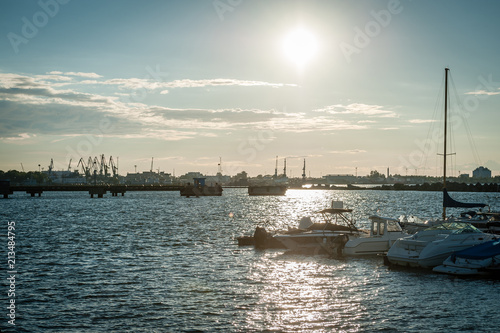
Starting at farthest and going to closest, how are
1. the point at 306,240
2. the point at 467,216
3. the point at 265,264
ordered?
the point at 467,216
the point at 306,240
the point at 265,264

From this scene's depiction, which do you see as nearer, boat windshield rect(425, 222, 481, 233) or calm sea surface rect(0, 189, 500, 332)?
calm sea surface rect(0, 189, 500, 332)

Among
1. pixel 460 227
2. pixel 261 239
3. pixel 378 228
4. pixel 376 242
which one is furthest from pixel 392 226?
pixel 261 239

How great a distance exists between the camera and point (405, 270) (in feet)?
108

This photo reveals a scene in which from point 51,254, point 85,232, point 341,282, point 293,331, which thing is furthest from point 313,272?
point 85,232

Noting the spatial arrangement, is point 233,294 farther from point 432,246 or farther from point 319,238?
point 319,238

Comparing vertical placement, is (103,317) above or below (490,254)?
below

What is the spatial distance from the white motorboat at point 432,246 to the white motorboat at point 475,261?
1.18m

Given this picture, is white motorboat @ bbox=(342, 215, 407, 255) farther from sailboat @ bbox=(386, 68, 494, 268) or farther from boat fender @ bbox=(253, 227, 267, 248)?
boat fender @ bbox=(253, 227, 267, 248)

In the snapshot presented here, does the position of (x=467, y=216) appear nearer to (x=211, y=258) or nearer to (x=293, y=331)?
(x=211, y=258)

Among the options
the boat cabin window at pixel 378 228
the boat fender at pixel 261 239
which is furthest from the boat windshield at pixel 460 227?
the boat fender at pixel 261 239

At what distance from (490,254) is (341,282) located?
9418 mm

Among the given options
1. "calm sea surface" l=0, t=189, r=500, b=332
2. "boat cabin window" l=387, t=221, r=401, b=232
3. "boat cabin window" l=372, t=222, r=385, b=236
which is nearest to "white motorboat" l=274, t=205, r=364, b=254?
"calm sea surface" l=0, t=189, r=500, b=332

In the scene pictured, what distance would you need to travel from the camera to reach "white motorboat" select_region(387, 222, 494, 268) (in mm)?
32688

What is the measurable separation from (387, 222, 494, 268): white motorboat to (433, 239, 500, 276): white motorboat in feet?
3.87
